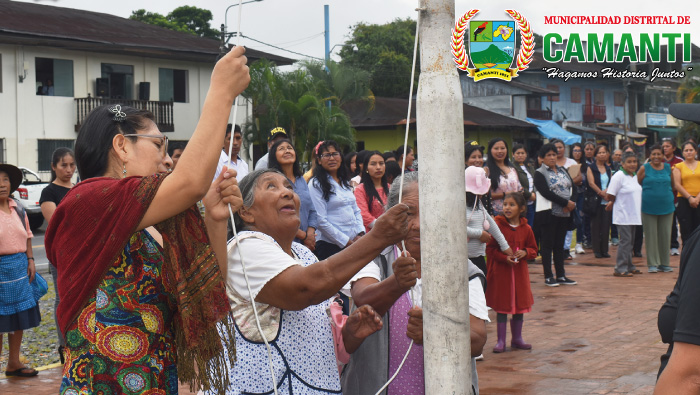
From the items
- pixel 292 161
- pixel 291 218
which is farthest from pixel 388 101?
pixel 291 218

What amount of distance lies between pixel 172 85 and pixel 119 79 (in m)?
2.24

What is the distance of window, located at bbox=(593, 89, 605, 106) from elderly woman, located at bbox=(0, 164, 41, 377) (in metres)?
50.7

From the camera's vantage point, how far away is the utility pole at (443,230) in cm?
263

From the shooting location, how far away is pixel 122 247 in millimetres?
2283

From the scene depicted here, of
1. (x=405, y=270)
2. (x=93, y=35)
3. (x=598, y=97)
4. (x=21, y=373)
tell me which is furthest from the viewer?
(x=598, y=97)

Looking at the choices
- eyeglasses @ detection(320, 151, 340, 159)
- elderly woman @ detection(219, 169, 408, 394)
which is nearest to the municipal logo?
eyeglasses @ detection(320, 151, 340, 159)

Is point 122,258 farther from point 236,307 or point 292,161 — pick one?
point 292,161

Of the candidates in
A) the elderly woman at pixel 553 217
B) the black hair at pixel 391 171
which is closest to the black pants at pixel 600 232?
the elderly woman at pixel 553 217

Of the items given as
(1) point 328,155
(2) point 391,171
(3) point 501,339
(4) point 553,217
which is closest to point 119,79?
(2) point 391,171

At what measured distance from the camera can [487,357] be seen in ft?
23.8

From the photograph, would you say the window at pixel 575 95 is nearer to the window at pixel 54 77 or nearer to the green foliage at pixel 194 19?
the green foliage at pixel 194 19

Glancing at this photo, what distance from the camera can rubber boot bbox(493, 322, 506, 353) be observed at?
292 inches

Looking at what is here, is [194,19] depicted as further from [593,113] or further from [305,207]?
[305,207]

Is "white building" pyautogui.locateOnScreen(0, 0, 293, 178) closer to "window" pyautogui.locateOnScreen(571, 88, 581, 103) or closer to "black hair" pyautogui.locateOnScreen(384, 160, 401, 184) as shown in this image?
"black hair" pyautogui.locateOnScreen(384, 160, 401, 184)
